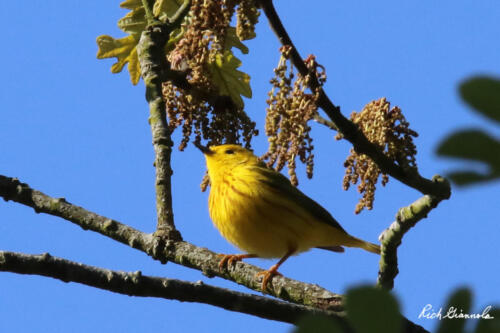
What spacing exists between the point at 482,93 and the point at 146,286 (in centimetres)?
204

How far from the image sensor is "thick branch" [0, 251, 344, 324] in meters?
2.63

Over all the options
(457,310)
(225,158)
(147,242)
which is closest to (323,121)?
(147,242)

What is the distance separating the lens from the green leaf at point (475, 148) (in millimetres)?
892

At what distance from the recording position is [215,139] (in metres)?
4.50

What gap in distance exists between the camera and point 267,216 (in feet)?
17.0

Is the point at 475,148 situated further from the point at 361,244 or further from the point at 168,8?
the point at 361,244

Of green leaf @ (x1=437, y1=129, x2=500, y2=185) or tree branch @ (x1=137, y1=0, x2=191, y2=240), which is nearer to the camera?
green leaf @ (x1=437, y1=129, x2=500, y2=185)

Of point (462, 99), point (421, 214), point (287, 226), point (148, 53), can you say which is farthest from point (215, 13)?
point (462, 99)

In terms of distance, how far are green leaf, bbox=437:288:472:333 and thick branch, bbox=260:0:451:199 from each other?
2011 mm

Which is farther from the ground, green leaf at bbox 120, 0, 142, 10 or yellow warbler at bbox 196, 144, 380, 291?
green leaf at bbox 120, 0, 142, 10

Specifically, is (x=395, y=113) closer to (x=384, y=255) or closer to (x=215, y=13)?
(x=384, y=255)

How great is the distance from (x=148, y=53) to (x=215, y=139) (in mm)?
753

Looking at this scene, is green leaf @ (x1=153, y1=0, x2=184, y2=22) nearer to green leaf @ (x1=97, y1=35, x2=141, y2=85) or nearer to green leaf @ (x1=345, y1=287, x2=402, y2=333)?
green leaf @ (x1=97, y1=35, x2=141, y2=85)

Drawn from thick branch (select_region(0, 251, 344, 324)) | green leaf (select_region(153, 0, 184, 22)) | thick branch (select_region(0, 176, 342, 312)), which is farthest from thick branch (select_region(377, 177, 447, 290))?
green leaf (select_region(153, 0, 184, 22))
